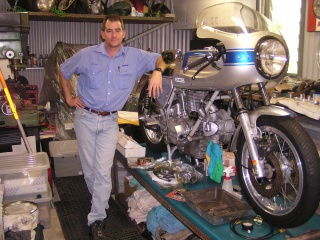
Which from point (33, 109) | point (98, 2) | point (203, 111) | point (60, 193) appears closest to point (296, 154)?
point (203, 111)

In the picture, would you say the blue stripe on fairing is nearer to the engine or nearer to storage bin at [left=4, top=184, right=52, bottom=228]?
the engine

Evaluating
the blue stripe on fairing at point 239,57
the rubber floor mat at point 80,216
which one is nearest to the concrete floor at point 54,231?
the rubber floor mat at point 80,216

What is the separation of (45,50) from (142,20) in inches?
57.2

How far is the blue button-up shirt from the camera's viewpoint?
110 inches

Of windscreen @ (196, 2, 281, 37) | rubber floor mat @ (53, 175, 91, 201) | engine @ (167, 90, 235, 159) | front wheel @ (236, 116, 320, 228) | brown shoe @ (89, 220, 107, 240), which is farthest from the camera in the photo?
rubber floor mat @ (53, 175, 91, 201)

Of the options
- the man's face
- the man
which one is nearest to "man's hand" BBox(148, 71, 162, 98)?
the man

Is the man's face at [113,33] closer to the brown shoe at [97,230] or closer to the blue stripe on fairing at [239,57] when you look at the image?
the blue stripe on fairing at [239,57]

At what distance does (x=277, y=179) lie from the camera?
199 centimetres

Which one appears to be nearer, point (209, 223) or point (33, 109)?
point (209, 223)

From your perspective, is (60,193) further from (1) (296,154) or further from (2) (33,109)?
(1) (296,154)

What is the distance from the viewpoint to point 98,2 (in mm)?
4895

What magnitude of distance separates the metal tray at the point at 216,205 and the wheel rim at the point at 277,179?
122mm

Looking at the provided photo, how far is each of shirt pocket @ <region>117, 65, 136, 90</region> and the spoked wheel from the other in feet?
1.84

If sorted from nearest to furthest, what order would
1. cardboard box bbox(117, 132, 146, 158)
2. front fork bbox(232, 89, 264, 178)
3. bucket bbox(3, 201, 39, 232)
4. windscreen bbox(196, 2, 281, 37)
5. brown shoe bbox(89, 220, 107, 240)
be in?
front fork bbox(232, 89, 264, 178) → windscreen bbox(196, 2, 281, 37) → bucket bbox(3, 201, 39, 232) → brown shoe bbox(89, 220, 107, 240) → cardboard box bbox(117, 132, 146, 158)
